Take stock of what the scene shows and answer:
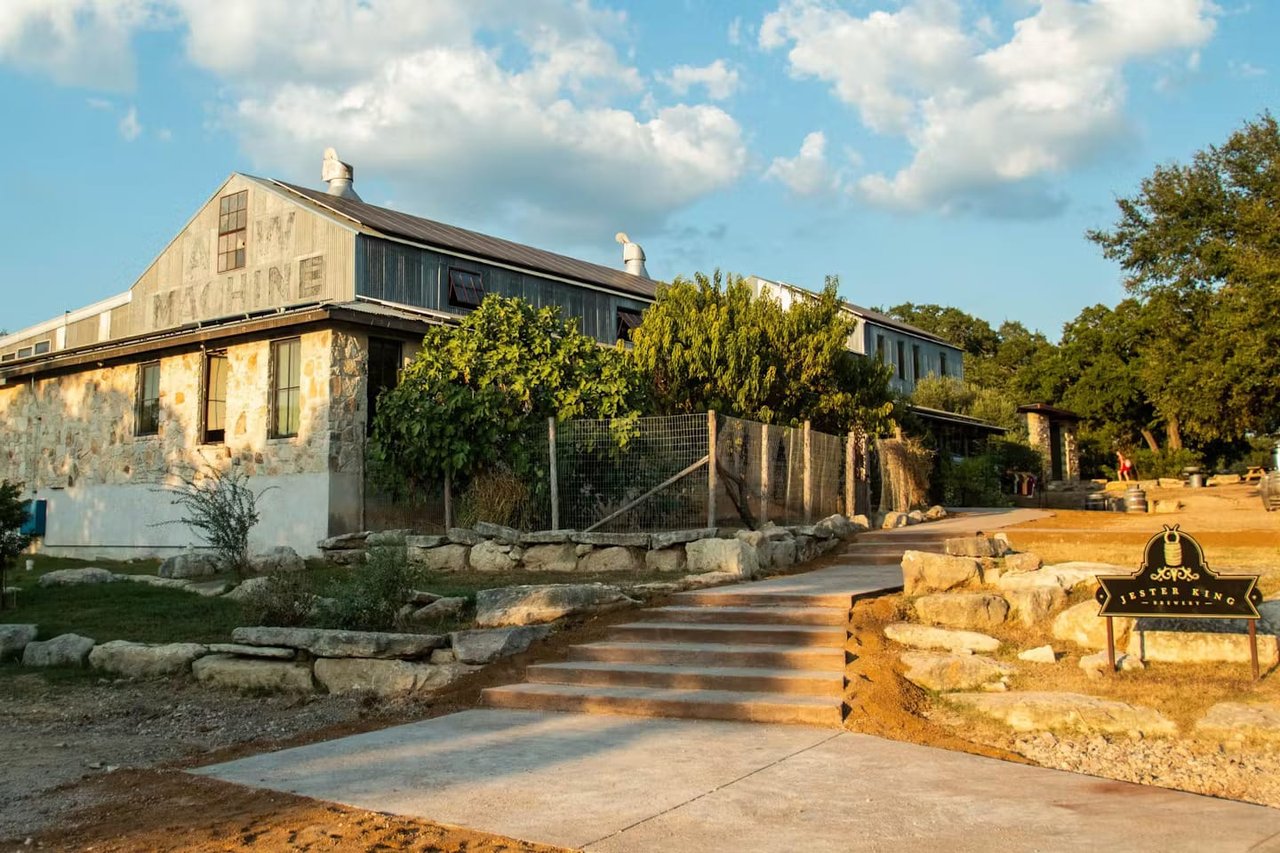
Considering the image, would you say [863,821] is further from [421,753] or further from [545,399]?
[545,399]

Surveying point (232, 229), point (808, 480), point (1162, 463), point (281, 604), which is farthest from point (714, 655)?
point (1162, 463)

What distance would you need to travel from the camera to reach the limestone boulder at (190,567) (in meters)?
13.6

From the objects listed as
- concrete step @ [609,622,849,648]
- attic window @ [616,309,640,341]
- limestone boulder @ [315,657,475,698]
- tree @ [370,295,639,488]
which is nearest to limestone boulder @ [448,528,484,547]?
tree @ [370,295,639,488]

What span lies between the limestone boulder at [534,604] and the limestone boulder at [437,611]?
0.91ft

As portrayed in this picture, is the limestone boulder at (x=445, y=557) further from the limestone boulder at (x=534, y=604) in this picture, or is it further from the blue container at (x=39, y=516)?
the blue container at (x=39, y=516)

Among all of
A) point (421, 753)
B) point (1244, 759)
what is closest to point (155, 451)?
point (421, 753)

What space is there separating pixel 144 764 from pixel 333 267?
62.6 feet

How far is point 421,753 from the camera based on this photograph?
617 centimetres

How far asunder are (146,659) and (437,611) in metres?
2.59

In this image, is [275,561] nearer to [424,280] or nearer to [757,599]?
[757,599]

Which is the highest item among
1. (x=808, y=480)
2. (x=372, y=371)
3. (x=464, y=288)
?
(x=464, y=288)

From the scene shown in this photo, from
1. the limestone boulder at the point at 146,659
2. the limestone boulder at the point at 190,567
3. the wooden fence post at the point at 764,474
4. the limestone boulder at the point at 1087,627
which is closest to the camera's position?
the limestone boulder at the point at 1087,627

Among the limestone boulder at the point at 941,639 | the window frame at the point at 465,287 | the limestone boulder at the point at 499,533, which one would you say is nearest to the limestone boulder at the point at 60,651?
the limestone boulder at the point at 499,533

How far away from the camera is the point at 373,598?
9.26 m
